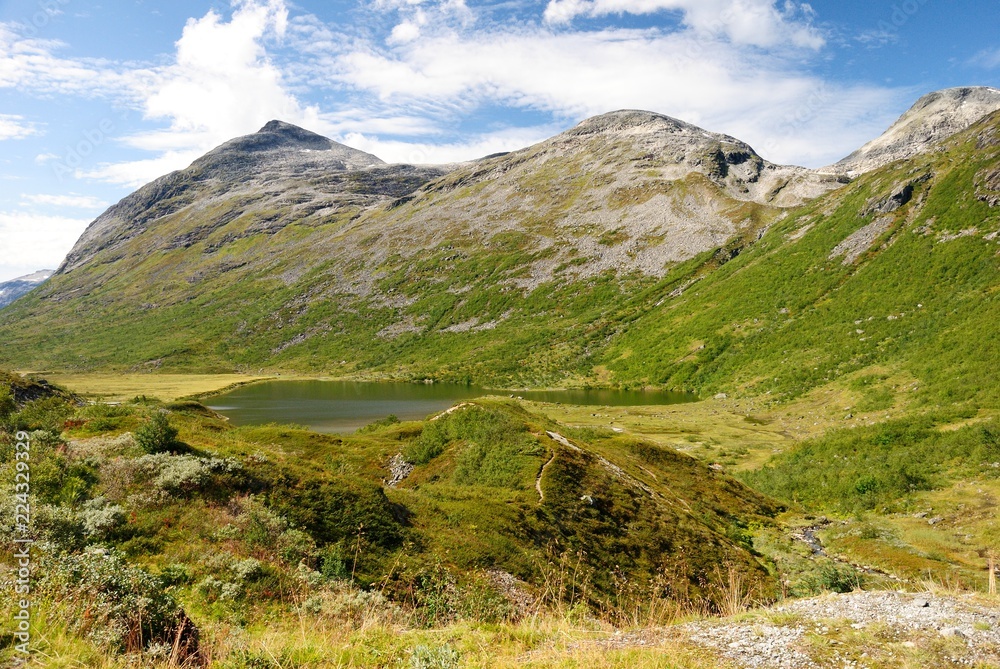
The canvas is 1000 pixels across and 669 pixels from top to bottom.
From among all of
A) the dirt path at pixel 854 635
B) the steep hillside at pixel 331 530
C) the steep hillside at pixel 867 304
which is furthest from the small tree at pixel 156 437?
the steep hillside at pixel 867 304

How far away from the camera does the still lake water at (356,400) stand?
7581 centimetres

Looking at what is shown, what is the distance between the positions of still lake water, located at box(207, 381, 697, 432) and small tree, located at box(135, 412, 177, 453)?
5004 centimetres

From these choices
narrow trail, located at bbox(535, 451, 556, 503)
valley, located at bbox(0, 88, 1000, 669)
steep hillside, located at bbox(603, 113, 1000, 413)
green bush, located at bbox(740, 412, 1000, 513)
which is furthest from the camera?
steep hillside, located at bbox(603, 113, 1000, 413)

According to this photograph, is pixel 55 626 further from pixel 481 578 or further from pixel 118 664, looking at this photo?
pixel 481 578

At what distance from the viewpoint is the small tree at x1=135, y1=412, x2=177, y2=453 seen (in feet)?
51.2

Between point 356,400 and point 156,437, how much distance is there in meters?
84.0

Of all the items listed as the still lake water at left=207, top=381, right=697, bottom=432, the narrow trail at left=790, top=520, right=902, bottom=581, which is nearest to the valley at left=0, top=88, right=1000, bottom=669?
the narrow trail at left=790, top=520, right=902, bottom=581

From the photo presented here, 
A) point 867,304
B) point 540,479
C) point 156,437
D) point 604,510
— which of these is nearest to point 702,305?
point 867,304

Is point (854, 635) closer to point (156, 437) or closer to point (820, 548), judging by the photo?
point (156, 437)

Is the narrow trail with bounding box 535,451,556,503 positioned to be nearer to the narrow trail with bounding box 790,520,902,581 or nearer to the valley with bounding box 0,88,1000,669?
the valley with bounding box 0,88,1000,669

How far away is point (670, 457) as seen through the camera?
122 ft

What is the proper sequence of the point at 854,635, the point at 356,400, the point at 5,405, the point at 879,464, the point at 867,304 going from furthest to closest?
the point at 356,400 < the point at 867,304 < the point at 879,464 < the point at 5,405 < the point at 854,635

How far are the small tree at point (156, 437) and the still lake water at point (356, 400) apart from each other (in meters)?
50.0

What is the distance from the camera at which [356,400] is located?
320 feet
